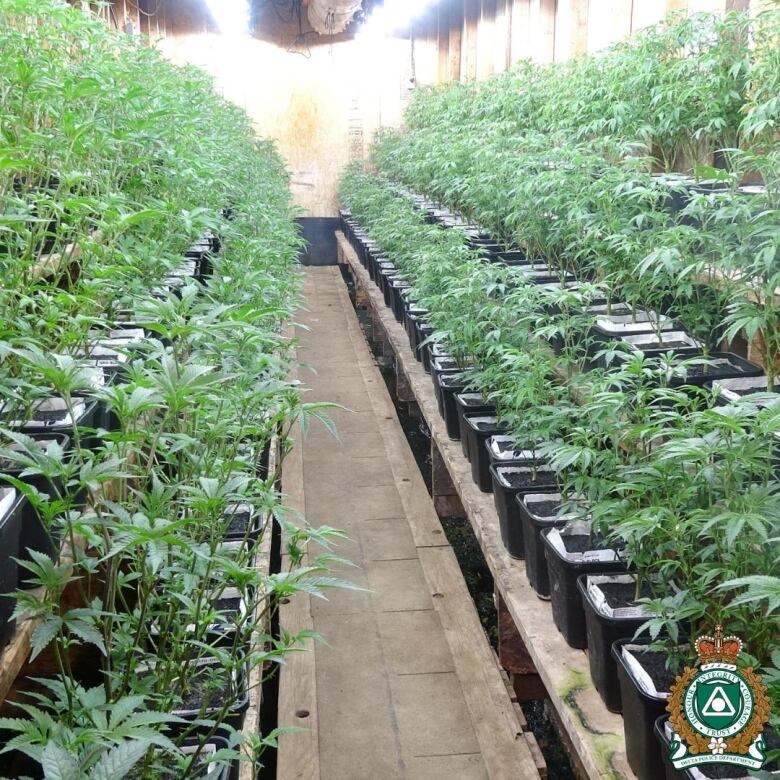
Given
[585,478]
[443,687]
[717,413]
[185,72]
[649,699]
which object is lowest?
[443,687]

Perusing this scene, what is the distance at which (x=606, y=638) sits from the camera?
208 cm

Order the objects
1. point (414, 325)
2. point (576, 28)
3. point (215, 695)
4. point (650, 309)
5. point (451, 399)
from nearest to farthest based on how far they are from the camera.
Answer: point (215, 695) → point (650, 309) → point (451, 399) → point (414, 325) → point (576, 28)

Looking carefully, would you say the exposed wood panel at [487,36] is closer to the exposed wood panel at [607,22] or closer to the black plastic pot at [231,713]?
the exposed wood panel at [607,22]

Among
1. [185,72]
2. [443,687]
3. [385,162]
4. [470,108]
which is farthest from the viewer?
[385,162]

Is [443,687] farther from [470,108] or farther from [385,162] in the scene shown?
[385,162]

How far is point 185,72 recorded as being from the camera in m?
7.48

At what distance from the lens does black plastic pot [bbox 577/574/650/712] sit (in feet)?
6.78

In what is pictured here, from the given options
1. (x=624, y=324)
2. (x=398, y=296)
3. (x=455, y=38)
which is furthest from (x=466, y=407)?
(x=455, y=38)

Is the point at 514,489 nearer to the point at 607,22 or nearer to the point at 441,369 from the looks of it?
the point at 441,369

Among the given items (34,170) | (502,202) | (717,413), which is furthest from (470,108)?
(717,413)

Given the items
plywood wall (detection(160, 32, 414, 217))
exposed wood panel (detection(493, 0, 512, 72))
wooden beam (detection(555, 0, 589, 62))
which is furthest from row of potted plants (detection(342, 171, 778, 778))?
plywood wall (detection(160, 32, 414, 217))

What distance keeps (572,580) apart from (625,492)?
0.26 meters

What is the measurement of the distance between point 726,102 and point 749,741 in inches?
118

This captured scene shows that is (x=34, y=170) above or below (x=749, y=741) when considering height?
above
